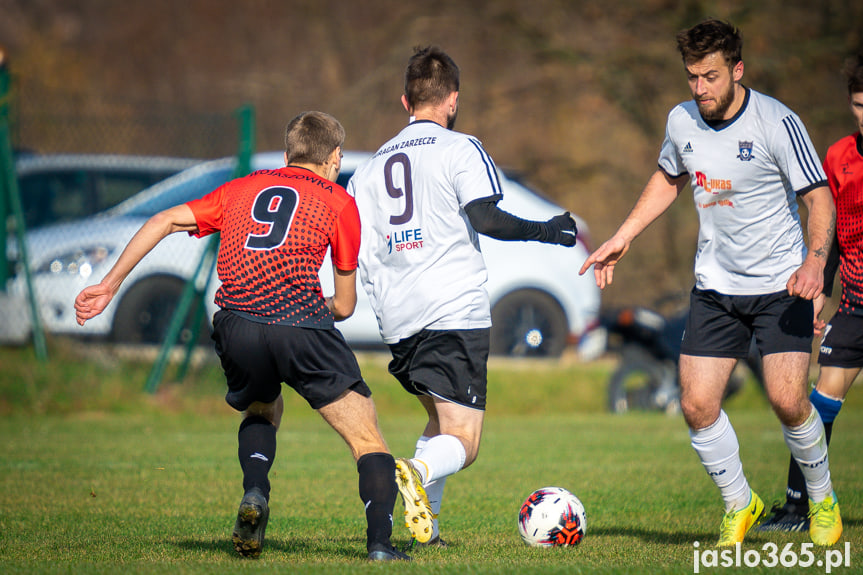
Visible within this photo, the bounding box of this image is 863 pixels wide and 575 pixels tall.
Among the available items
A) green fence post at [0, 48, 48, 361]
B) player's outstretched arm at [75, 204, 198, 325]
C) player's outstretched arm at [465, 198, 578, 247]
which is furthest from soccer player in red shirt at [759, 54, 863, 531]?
green fence post at [0, 48, 48, 361]

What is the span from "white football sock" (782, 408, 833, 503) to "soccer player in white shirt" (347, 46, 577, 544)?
4.83ft

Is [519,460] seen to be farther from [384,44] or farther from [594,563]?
[384,44]

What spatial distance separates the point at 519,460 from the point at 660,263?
1141 centimetres

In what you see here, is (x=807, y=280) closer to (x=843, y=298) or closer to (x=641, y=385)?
(x=843, y=298)

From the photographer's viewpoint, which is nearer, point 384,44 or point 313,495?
point 313,495

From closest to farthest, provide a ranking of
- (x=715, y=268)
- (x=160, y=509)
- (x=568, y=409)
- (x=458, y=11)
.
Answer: (x=715, y=268) < (x=160, y=509) < (x=568, y=409) < (x=458, y=11)

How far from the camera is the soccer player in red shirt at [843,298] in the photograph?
5.39 metres

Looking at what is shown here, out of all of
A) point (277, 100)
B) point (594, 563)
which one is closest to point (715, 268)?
point (594, 563)

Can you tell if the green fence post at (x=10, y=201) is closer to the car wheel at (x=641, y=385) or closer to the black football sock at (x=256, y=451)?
the car wheel at (x=641, y=385)

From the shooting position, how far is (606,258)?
5.23m

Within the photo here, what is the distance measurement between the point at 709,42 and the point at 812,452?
80.1 inches

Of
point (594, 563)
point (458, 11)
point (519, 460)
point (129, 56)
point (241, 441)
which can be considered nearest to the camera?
point (594, 563)

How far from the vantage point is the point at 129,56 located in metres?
22.6

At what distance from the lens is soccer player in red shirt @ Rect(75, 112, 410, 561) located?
14.5ft
